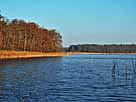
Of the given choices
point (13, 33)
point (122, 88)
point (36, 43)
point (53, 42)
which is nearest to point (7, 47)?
point (13, 33)

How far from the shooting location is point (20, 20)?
128250 millimetres

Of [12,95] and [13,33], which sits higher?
[13,33]

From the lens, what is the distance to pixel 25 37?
123 meters

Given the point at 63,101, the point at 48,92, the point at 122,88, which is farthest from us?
the point at 122,88

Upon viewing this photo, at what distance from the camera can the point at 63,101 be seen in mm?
20312

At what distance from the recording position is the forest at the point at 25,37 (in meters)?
108

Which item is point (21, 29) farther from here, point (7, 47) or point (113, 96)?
point (113, 96)

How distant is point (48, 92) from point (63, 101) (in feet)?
12.7

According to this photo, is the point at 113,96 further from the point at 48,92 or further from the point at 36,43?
the point at 36,43

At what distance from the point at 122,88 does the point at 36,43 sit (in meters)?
109

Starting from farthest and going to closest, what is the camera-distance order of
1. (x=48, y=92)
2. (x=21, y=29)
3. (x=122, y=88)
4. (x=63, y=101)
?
(x=21, y=29) → (x=122, y=88) → (x=48, y=92) → (x=63, y=101)

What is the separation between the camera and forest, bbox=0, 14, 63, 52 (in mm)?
107938

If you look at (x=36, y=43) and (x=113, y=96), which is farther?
(x=36, y=43)

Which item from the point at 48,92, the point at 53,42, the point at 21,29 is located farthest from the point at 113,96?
the point at 53,42
